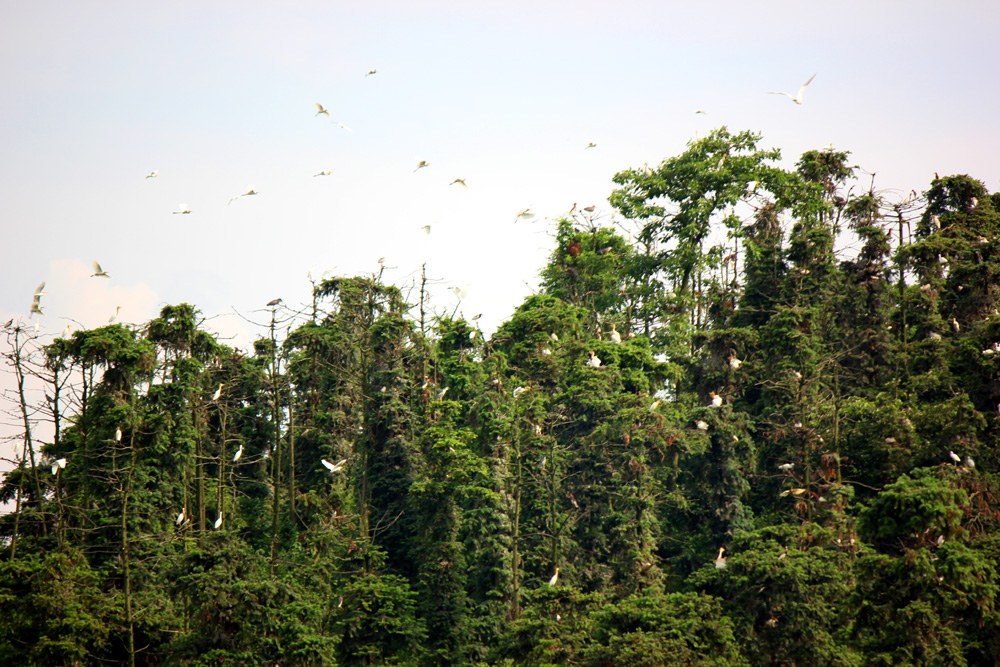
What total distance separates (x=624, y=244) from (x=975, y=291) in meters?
13.4

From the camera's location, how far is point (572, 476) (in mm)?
32500

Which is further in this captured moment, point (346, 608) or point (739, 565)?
point (346, 608)

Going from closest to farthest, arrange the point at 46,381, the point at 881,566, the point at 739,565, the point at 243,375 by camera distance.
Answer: the point at 881,566
the point at 739,565
the point at 46,381
the point at 243,375

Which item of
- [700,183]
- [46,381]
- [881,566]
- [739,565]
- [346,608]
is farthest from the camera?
[700,183]

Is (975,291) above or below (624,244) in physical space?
below

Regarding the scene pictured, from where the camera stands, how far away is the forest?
81.0ft

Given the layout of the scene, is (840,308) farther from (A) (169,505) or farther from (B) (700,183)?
(A) (169,505)

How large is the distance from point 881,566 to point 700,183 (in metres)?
19.4

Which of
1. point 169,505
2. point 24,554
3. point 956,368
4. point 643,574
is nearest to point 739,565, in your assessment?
point 643,574

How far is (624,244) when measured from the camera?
137 feet

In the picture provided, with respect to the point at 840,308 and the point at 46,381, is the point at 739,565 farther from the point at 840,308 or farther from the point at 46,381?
the point at 46,381

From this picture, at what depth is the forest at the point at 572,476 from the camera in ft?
81.0

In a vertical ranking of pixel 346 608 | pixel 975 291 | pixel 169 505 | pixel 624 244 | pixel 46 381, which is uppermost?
pixel 624 244

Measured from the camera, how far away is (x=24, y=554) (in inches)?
1198
